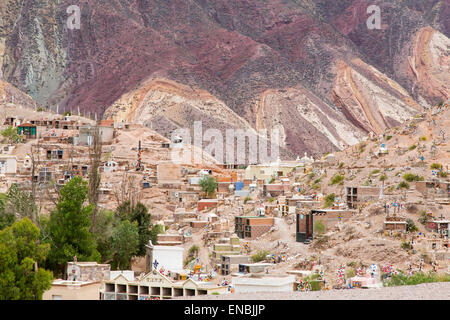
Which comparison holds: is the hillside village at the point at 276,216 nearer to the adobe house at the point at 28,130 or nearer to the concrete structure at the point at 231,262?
the concrete structure at the point at 231,262

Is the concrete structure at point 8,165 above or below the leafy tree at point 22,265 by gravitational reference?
above

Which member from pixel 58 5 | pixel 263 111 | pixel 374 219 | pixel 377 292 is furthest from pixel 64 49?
pixel 377 292

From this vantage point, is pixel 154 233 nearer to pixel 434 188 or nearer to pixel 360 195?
pixel 360 195

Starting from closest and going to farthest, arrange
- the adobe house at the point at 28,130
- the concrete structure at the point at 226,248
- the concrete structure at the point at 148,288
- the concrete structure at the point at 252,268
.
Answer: the concrete structure at the point at 148,288 → the concrete structure at the point at 252,268 → the concrete structure at the point at 226,248 → the adobe house at the point at 28,130

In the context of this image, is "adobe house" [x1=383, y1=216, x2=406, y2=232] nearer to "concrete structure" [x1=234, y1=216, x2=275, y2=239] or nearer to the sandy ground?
"concrete structure" [x1=234, y1=216, x2=275, y2=239]

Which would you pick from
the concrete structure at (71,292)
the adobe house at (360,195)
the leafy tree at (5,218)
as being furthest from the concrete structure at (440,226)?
the leafy tree at (5,218)

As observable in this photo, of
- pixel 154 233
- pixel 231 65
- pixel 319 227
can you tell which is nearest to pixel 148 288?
pixel 319 227
